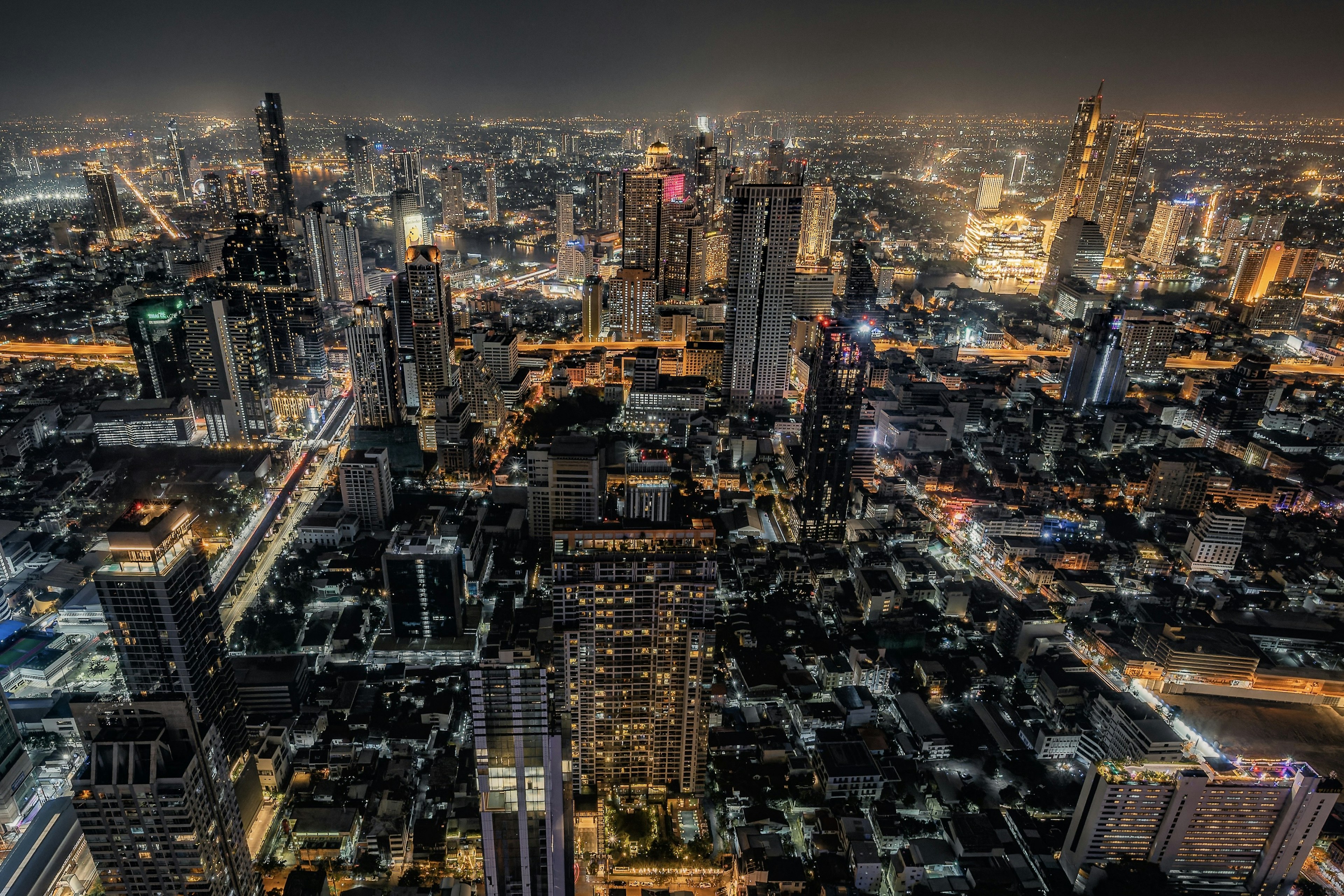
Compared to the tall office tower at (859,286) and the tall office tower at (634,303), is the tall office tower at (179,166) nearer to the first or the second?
the tall office tower at (634,303)

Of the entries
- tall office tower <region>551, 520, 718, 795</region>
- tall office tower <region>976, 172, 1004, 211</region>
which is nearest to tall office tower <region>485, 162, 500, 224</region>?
tall office tower <region>976, 172, 1004, 211</region>

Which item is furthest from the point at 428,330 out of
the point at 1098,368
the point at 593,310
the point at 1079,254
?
the point at 1079,254

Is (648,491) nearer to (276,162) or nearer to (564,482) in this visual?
(564,482)

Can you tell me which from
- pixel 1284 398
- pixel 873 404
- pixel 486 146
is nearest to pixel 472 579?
pixel 873 404

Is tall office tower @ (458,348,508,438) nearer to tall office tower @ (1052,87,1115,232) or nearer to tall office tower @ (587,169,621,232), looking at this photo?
tall office tower @ (587,169,621,232)

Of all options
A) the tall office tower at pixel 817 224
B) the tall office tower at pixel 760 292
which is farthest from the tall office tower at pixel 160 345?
the tall office tower at pixel 817 224

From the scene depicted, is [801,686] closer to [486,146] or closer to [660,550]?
[660,550]
